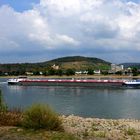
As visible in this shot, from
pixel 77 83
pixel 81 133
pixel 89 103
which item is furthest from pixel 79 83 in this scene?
pixel 81 133

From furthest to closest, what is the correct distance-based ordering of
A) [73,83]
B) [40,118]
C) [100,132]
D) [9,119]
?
[73,83] < [9,119] < [100,132] < [40,118]

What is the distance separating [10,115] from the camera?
12.0 meters

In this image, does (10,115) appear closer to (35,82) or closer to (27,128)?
(27,128)

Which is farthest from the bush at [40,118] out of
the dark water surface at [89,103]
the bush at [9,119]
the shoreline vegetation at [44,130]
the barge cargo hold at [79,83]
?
the barge cargo hold at [79,83]

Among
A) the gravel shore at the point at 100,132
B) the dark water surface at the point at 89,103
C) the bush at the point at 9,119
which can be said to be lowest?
the dark water surface at the point at 89,103

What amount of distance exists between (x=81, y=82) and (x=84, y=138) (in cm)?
10091

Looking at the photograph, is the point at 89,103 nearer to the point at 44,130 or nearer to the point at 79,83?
the point at 44,130

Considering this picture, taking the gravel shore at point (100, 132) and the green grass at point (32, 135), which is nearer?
the green grass at point (32, 135)

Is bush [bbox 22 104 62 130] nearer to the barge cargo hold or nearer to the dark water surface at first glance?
the dark water surface

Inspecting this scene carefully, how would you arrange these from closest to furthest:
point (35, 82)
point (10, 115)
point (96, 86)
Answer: point (10, 115) → point (96, 86) → point (35, 82)

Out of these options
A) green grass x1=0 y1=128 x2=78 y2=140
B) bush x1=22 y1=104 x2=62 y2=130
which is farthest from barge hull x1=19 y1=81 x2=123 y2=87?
green grass x1=0 y1=128 x2=78 y2=140

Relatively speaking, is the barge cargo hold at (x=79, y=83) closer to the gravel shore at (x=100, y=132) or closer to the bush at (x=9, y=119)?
the gravel shore at (x=100, y=132)

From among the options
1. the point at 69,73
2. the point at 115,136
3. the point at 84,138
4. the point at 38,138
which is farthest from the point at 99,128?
the point at 69,73

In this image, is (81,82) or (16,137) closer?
(16,137)
